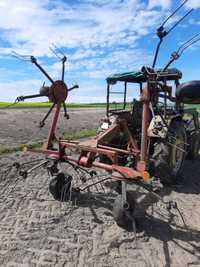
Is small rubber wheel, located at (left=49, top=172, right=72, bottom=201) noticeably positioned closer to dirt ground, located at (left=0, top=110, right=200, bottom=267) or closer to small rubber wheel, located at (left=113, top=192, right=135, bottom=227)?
dirt ground, located at (left=0, top=110, right=200, bottom=267)

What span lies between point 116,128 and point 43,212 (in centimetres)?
201

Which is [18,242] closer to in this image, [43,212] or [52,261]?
A: [52,261]

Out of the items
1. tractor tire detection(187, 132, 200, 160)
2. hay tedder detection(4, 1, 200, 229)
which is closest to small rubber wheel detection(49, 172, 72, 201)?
hay tedder detection(4, 1, 200, 229)

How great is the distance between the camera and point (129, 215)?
14.9 ft

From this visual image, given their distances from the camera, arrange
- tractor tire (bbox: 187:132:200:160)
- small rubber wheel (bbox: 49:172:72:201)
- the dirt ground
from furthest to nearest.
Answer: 1. tractor tire (bbox: 187:132:200:160)
2. small rubber wheel (bbox: 49:172:72:201)
3. the dirt ground

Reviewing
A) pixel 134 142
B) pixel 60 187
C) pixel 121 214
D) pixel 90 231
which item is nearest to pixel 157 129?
pixel 134 142

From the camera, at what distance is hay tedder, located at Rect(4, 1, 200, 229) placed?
15.6 feet

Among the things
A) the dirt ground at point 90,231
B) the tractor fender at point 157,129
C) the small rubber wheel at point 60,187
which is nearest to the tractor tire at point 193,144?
the tractor fender at point 157,129

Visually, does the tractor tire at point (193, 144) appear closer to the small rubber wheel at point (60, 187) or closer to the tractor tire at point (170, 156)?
the tractor tire at point (170, 156)

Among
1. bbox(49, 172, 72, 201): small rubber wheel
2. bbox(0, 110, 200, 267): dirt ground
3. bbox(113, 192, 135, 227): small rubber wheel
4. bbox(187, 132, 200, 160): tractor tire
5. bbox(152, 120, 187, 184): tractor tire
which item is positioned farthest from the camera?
bbox(187, 132, 200, 160): tractor tire

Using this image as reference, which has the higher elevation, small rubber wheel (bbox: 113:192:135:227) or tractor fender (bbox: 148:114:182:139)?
tractor fender (bbox: 148:114:182:139)

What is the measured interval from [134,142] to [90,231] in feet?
7.37

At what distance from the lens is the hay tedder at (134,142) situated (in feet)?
15.6

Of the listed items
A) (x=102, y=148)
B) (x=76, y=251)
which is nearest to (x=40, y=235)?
(x=76, y=251)
